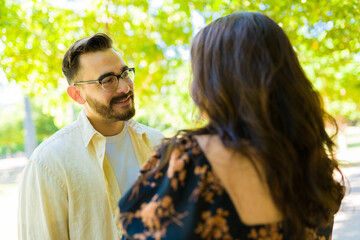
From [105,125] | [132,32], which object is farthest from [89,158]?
[132,32]

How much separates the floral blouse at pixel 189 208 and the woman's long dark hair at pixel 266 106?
8 cm

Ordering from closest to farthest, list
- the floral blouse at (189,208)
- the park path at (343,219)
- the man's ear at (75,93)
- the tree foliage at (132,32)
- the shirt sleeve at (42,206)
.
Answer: the floral blouse at (189,208) → the shirt sleeve at (42,206) → the man's ear at (75,93) → the tree foliage at (132,32) → the park path at (343,219)

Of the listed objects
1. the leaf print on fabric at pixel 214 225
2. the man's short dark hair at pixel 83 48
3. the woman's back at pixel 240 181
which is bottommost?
the leaf print on fabric at pixel 214 225

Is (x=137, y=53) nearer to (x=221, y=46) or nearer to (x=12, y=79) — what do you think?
(x=12, y=79)

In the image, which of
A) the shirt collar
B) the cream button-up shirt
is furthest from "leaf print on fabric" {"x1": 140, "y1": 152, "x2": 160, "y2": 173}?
the shirt collar

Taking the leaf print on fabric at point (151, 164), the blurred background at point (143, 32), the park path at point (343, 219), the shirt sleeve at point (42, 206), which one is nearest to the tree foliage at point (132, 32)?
the blurred background at point (143, 32)

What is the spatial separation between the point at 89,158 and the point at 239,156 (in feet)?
4.32

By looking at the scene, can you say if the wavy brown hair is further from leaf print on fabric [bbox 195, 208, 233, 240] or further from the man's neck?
the man's neck

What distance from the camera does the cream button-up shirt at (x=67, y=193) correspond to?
2201mm

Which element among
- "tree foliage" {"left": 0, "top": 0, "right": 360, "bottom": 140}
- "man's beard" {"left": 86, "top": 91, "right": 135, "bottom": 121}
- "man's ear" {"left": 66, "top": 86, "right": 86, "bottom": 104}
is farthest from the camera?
"tree foliage" {"left": 0, "top": 0, "right": 360, "bottom": 140}

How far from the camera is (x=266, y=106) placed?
4.58 ft

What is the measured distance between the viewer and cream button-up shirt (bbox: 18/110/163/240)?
220 cm

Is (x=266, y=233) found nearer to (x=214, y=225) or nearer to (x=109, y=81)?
(x=214, y=225)

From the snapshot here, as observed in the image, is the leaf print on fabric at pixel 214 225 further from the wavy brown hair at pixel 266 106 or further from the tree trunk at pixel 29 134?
the tree trunk at pixel 29 134
